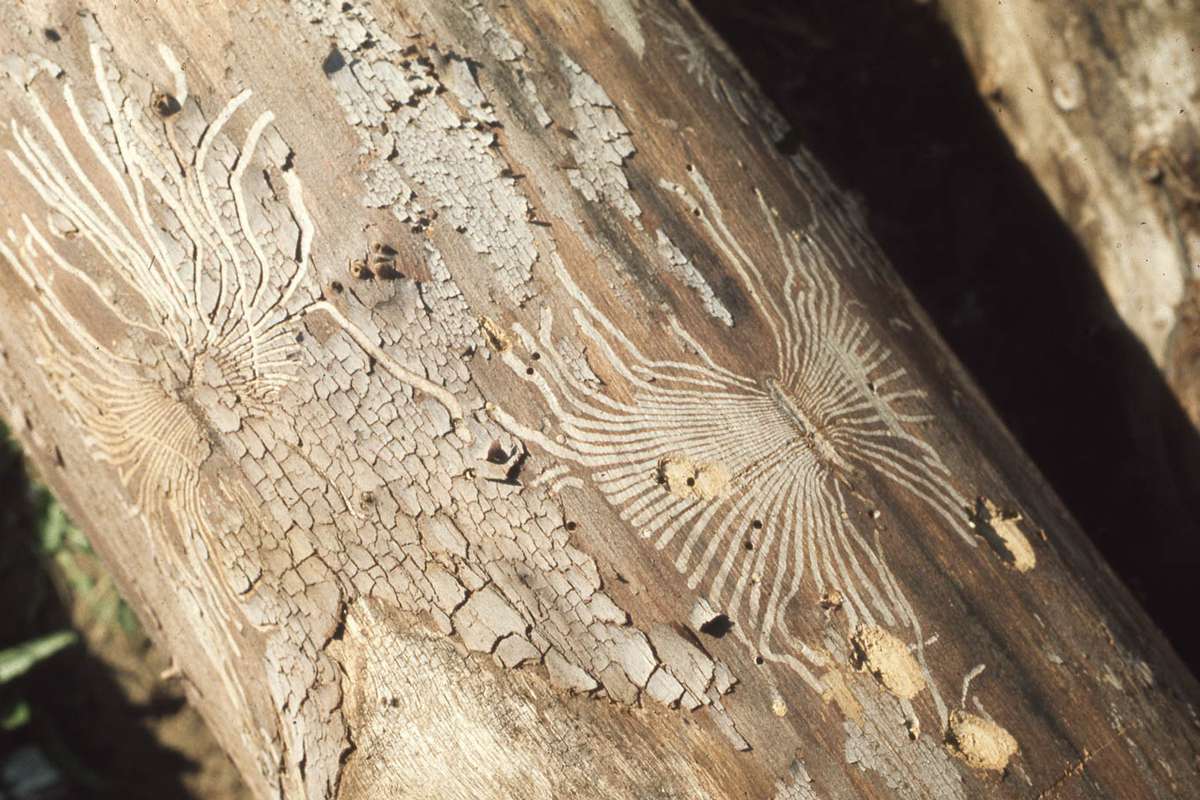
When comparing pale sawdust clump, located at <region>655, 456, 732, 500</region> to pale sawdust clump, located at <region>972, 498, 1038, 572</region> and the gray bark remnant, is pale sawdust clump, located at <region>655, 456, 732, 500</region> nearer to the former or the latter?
pale sawdust clump, located at <region>972, 498, 1038, 572</region>

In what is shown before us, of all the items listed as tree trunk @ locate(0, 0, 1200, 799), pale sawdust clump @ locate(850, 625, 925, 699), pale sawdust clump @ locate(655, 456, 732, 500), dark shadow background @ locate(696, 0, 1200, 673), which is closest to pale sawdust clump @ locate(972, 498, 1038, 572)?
tree trunk @ locate(0, 0, 1200, 799)

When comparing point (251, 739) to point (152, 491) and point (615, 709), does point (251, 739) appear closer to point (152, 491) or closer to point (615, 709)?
point (152, 491)

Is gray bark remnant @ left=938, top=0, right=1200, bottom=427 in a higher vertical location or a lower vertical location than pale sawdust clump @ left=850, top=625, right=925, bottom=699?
higher

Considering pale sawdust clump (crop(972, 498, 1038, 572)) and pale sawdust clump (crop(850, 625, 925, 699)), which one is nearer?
pale sawdust clump (crop(850, 625, 925, 699))

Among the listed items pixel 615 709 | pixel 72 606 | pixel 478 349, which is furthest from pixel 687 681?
pixel 72 606

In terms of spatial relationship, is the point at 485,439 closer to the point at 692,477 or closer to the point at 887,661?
the point at 692,477

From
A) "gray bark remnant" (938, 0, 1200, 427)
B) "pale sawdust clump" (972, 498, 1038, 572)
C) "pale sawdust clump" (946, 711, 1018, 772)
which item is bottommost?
"pale sawdust clump" (946, 711, 1018, 772)

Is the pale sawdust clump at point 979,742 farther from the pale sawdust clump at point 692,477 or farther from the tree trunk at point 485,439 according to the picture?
the pale sawdust clump at point 692,477

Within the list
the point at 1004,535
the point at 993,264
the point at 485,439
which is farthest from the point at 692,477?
the point at 993,264
